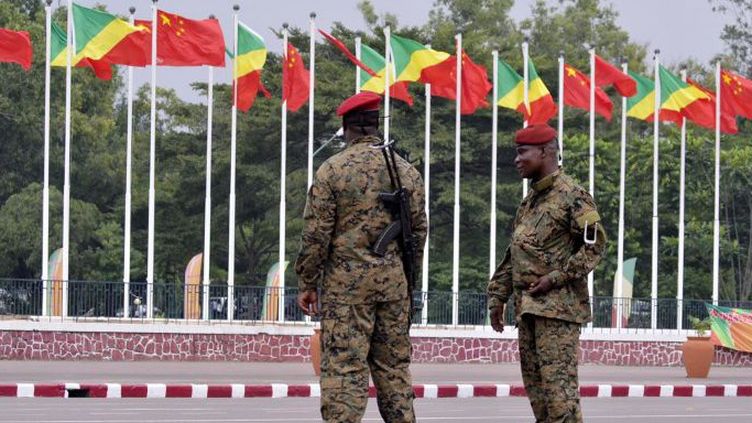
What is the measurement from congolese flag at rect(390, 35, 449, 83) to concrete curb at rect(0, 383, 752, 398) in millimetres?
13848

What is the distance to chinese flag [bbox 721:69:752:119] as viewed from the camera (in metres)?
39.6

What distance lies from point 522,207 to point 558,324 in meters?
0.75

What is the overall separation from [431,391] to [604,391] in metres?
2.50

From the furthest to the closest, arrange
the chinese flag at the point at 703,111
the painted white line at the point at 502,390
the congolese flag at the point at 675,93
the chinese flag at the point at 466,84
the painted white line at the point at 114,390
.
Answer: the chinese flag at the point at 703,111 < the congolese flag at the point at 675,93 < the chinese flag at the point at 466,84 < the painted white line at the point at 502,390 < the painted white line at the point at 114,390

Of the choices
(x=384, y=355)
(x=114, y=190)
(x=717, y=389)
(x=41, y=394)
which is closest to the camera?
(x=384, y=355)

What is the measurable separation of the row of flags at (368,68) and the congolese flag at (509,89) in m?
0.02

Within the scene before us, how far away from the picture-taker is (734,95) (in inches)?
1565

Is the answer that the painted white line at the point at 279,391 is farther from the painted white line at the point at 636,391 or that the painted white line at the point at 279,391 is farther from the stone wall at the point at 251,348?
the stone wall at the point at 251,348

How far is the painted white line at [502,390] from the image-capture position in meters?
21.9

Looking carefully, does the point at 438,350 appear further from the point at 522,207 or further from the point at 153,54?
the point at 522,207

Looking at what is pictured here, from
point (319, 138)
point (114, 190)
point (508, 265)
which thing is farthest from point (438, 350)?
point (114, 190)

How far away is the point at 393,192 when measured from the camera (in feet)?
32.2

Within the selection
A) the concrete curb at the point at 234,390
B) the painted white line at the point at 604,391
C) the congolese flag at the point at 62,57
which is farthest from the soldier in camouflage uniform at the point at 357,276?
the congolese flag at the point at 62,57

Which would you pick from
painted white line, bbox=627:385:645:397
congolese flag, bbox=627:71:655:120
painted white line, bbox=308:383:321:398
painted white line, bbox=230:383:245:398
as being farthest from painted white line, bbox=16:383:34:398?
congolese flag, bbox=627:71:655:120
